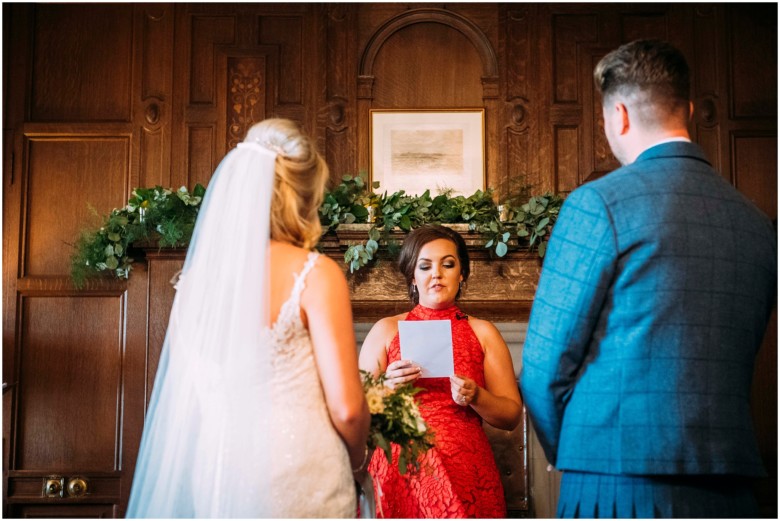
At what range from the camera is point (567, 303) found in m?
1.76

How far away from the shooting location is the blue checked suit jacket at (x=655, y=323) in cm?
171

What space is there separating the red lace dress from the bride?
883 millimetres

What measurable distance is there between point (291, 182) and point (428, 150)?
2.96 meters

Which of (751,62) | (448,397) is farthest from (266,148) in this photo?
(751,62)

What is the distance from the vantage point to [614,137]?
1915 millimetres

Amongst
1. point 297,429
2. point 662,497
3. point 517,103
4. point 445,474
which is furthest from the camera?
point 517,103

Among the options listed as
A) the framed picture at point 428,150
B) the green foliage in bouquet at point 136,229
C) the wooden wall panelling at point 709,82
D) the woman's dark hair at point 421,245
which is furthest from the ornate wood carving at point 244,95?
the wooden wall panelling at point 709,82

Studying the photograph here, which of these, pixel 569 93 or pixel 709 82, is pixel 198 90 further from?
pixel 709 82

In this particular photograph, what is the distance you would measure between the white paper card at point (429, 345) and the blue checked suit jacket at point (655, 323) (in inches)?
40.5

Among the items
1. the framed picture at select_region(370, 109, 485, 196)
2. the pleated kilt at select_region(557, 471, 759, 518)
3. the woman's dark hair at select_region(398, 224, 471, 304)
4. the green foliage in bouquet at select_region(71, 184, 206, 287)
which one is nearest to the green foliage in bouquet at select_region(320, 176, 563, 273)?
the framed picture at select_region(370, 109, 485, 196)

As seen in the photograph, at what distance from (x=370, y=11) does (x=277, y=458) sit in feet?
12.3

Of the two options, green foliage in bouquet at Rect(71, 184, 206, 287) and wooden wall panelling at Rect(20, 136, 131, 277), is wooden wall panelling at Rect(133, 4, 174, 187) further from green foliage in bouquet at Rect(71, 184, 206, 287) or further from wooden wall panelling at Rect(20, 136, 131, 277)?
green foliage in bouquet at Rect(71, 184, 206, 287)

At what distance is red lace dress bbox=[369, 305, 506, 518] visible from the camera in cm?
276

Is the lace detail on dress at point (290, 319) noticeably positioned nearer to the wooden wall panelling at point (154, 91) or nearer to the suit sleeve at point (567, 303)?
the suit sleeve at point (567, 303)
